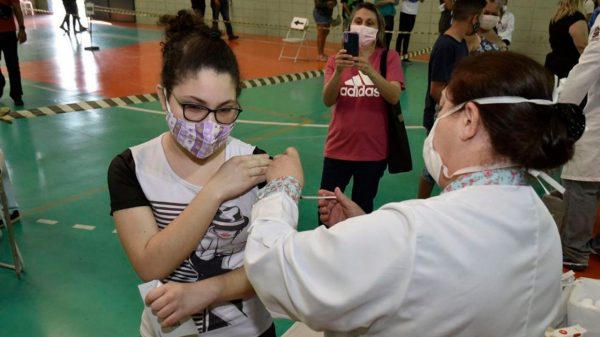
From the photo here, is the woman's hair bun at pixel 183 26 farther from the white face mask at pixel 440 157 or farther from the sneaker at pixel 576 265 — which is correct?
the sneaker at pixel 576 265

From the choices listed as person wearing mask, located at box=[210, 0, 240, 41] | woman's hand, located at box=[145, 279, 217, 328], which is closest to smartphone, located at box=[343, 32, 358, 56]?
woman's hand, located at box=[145, 279, 217, 328]

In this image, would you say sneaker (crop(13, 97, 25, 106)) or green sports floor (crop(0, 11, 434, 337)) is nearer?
green sports floor (crop(0, 11, 434, 337))

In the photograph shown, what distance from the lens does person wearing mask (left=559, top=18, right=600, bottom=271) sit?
316 centimetres

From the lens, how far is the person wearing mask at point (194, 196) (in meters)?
1.39

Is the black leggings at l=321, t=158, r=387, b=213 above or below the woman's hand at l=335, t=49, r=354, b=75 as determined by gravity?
below

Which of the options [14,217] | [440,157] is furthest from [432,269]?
[14,217]

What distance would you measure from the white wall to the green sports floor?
3267mm

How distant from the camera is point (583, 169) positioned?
343 centimetres

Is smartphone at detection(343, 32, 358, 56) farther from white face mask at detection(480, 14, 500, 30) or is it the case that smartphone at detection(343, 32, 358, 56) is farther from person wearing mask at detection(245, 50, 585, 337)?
person wearing mask at detection(245, 50, 585, 337)

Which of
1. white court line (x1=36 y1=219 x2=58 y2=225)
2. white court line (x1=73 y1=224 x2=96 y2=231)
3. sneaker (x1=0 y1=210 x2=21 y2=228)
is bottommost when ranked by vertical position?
white court line (x1=73 y1=224 x2=96 y2=231)

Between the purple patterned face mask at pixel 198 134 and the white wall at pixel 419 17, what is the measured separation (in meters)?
8.72

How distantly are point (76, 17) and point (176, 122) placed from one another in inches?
602

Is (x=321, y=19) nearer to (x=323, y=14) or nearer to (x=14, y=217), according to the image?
(x=323, y=14)

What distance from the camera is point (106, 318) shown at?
304cm
